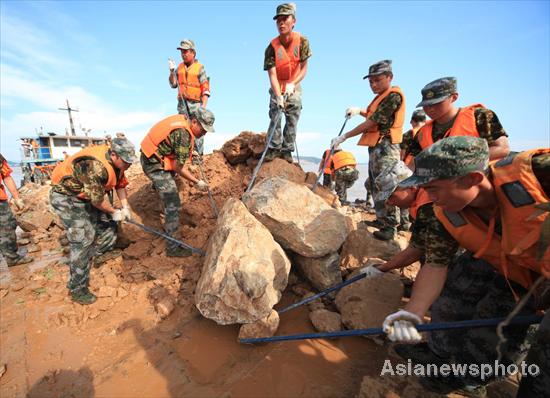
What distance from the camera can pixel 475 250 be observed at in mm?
1703

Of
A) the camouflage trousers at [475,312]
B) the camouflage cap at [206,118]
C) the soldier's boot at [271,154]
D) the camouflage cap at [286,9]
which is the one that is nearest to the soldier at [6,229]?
the camouflage cap at [206,118]

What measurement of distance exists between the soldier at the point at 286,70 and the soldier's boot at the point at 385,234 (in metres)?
2.11

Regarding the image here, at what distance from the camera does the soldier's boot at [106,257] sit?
4020 mm

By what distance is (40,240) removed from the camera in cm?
568

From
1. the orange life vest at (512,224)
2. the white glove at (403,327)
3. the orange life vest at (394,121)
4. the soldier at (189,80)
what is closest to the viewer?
the orange life vest at (512,224)

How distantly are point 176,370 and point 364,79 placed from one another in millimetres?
3984

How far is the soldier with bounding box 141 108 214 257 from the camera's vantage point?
3545 millimetres

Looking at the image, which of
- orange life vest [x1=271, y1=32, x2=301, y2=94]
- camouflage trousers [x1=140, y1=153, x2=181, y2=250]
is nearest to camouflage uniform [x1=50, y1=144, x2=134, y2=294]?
camouflage trousers [x1=140, y1=153, x2=181, y2=250]

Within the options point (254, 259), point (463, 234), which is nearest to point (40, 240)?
point (254, 259)

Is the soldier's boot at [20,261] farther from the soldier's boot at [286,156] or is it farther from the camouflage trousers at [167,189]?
the soldier's boot at [286,156]

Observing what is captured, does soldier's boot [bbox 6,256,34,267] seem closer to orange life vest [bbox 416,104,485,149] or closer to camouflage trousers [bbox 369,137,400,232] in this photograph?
camouflage trousers [bbox 369,137,400,232]

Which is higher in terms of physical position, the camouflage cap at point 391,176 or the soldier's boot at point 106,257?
the camouflage cap at point 391,176

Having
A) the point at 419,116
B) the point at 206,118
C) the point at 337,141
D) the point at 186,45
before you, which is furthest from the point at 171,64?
the point at 419,116

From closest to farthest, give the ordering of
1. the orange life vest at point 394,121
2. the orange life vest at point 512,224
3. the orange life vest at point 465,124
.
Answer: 1. the orange life vest at point 512,224
2. the orange life vest at point 465,124
3. the orange life vest at point 394,121
